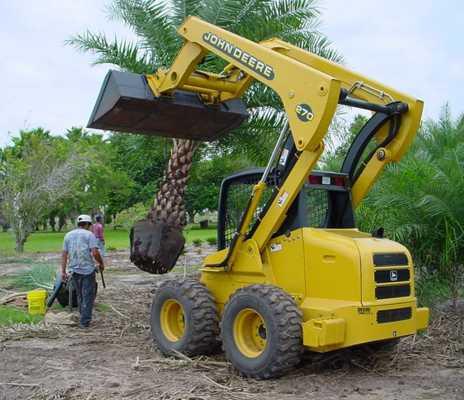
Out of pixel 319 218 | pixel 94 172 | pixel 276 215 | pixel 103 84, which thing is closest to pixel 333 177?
pixel 319 218

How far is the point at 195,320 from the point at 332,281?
170 centimetres

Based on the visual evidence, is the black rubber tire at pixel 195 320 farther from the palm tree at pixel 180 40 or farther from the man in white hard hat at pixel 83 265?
the palm tree at pixel 180 40

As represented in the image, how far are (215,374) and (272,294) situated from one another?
1.11 metres

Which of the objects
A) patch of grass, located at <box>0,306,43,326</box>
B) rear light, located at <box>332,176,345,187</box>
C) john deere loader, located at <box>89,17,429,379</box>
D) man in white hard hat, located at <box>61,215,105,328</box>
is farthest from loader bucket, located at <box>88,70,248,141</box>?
patch of grass, located at <box>0,306,43,326</box>

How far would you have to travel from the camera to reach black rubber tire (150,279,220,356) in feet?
24.1

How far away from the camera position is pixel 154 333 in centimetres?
791

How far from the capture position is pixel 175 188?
13.7m

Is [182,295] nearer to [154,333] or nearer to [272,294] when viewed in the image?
[154,333]

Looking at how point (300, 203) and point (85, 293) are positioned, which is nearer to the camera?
point (300, 203)

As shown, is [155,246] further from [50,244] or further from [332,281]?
[50,244]

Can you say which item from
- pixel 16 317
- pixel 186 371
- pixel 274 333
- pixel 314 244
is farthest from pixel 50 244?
pixel 274 333

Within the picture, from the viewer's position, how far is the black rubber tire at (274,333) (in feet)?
20.8

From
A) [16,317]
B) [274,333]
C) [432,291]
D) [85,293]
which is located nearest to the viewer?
[274,333]

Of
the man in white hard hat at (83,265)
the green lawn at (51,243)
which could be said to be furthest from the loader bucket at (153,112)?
the green lawn at (51,243)
